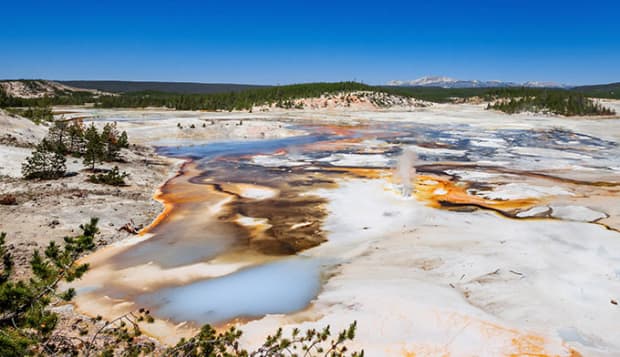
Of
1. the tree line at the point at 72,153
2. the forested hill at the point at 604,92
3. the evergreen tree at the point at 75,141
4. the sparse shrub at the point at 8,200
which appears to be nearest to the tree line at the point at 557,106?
the forested hill at the point at 604,92

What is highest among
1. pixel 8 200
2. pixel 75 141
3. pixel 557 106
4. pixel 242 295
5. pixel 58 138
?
pixel 557 106


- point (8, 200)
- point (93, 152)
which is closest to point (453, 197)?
point (8, 200)

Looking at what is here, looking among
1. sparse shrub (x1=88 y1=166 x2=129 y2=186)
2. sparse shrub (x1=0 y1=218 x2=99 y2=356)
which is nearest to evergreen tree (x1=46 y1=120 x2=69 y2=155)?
sparse shrub (x1=88 y1=166 x2=129 y2=186)

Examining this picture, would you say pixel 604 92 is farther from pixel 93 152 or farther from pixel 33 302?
pixel 33 302

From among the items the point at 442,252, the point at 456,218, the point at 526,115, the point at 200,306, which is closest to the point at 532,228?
Answer: the point at 456,218

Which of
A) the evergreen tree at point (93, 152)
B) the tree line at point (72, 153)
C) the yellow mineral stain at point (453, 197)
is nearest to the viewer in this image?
the yellow mineral stain at point (453, 197)

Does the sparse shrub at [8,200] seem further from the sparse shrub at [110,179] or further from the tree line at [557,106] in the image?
the tree line at [557,106]

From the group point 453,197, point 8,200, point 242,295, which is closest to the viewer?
point 242,295

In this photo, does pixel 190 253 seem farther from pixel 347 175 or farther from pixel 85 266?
pixel 347 175

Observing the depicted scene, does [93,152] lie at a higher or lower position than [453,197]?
higher
